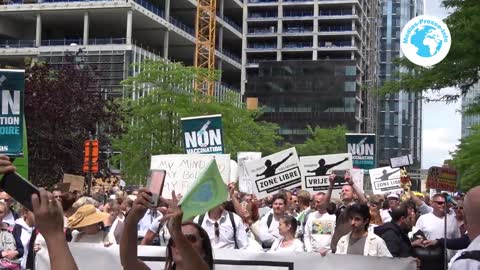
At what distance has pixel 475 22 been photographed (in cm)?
1226

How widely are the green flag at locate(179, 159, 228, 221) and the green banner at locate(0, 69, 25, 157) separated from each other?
5.41m

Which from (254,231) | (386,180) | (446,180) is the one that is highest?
(446,180)

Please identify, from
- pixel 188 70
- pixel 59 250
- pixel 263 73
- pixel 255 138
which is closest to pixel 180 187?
pixel 59 250

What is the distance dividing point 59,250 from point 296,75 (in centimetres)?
11099

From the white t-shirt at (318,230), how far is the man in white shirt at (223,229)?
1032 millimetres

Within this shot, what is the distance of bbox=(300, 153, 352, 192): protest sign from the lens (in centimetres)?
1265

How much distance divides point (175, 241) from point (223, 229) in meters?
4.97

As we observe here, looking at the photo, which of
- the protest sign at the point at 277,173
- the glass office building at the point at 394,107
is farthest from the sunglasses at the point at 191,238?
the glass office building at the point at 394,107

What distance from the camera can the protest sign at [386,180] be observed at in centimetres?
1816

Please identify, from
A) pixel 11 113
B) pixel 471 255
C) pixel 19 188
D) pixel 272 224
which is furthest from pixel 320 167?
pixel 19 188

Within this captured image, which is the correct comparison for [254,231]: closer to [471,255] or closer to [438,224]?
[438,224]

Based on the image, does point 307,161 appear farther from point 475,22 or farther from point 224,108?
point 224,108

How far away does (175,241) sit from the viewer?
3488 millimetres

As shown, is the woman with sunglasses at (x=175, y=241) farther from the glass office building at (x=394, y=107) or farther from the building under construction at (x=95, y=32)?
the glass office building at (x=394, y=107)
